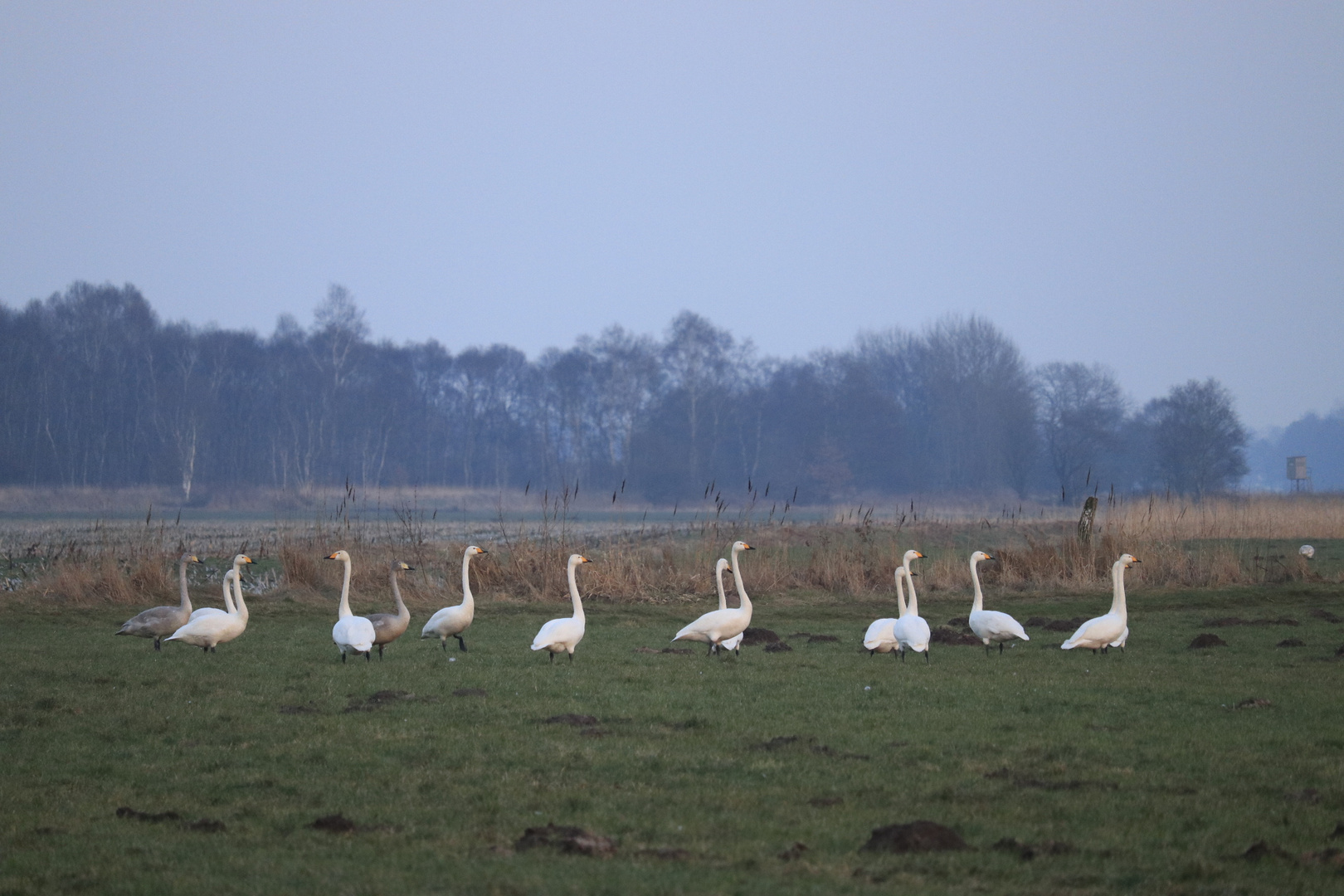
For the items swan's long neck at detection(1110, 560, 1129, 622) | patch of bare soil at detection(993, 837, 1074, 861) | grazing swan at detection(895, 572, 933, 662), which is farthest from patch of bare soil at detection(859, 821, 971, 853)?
swan's long neck at detection(1110, 560, 1129, 622)

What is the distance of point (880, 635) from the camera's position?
46.3 ft

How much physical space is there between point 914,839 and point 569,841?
1692 millimetres

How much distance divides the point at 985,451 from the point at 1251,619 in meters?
74.8

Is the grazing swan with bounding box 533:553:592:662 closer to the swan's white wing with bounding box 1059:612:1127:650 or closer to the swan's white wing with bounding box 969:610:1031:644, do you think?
the swan's white wing with bounding box 969:610:1031:644

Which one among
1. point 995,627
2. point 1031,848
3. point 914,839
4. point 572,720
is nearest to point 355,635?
point 572,720

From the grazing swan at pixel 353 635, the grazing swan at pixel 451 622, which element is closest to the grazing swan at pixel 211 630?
the grazing swan at pixel 353 635

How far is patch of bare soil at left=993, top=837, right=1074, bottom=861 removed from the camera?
5684 millimetres

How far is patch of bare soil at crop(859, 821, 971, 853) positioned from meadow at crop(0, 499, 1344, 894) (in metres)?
0.08

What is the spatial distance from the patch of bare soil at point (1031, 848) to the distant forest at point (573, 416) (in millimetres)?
71403

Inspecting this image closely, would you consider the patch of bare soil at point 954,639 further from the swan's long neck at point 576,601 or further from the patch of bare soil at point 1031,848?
the patch of bare soil at point 1031,848

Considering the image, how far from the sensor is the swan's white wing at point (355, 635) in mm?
13102

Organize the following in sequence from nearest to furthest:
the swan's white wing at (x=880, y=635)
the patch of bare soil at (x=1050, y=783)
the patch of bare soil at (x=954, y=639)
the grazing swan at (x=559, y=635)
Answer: the patch of bare soil at (x=1050, y=783) < the grazing swan at (x=559, y=635) < the swan's white wing at (x=880, y=635) < the patch of bare soil at (x=954, y=639)

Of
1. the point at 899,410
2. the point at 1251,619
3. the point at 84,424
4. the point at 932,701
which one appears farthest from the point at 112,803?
the point at 899,410

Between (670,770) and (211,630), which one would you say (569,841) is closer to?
(670,770)
